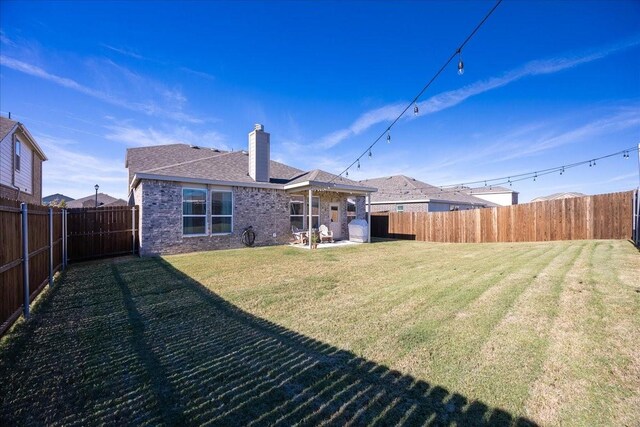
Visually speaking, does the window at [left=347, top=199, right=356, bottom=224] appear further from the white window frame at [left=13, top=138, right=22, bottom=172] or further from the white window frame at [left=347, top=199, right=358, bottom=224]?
the white window frame at [left=13, top=138, right=22, bottom=172]

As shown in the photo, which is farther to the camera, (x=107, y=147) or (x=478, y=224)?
(x=107, y=147)

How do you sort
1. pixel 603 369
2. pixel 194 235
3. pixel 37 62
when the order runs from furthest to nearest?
pixel 194 235
pixel 37 62
pixel 603 369

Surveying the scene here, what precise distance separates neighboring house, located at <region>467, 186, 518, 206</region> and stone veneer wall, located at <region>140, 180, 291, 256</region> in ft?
95.5

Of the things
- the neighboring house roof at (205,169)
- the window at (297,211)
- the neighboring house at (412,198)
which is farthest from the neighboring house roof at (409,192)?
the window at (297,211)

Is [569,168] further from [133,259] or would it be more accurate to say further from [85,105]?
[85,105]

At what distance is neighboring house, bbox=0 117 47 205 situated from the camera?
11500mm

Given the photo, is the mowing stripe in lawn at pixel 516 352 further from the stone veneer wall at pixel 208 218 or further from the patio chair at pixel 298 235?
the stone veneer wall at pixel 208 218

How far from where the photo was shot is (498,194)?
113ft

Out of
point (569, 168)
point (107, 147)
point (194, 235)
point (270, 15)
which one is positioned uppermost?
point (270, 15)

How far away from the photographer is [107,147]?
1684cm

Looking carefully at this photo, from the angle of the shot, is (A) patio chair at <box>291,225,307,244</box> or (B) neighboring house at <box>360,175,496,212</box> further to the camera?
(B) neighboring house at <box>360,175,496,212</box>

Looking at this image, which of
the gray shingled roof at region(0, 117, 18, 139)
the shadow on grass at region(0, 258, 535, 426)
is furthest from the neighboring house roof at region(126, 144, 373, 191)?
the shadow on grass at region(0, 258, 535, 426)

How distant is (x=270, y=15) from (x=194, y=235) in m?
8.42

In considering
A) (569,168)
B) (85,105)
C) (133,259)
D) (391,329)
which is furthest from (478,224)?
(85,105)
